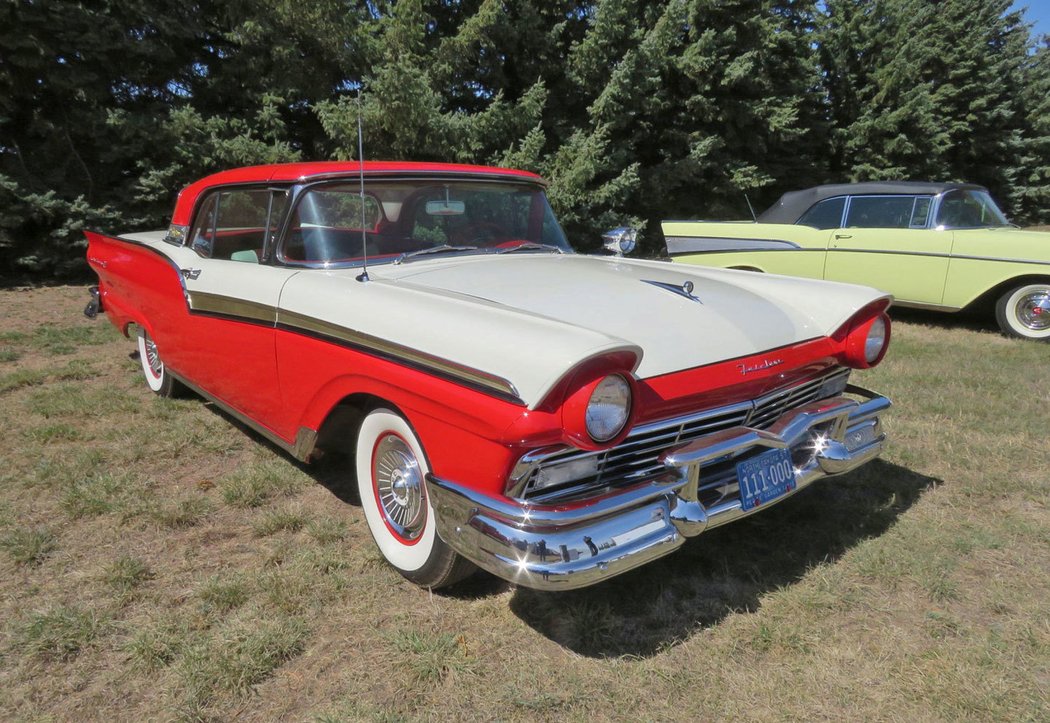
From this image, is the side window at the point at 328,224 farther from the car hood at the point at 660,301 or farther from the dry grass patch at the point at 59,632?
the dry grass patch at the point at 59,632

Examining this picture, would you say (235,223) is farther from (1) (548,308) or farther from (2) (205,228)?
(1) (548,308)

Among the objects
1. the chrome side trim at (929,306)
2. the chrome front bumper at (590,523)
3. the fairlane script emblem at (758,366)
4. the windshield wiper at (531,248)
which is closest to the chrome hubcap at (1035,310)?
the chrome side trim at (929,306)

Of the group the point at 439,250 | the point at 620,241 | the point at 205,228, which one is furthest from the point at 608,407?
the point at 205,228

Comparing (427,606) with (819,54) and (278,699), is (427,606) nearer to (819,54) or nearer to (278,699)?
(278,699)

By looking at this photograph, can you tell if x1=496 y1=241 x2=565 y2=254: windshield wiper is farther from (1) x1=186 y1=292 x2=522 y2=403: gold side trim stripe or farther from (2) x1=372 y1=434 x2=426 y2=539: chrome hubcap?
(2) x1=372 y1=434 x2=426 y2=539: chrome hubcap

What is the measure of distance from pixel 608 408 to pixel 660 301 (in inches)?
31.6

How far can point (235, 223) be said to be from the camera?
3.64 m

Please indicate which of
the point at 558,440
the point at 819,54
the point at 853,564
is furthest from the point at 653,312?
the point at 819,54

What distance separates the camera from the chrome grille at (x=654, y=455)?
2.04m

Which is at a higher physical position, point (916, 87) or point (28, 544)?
point (916, 87)

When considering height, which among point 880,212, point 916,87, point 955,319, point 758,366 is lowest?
point 955,319

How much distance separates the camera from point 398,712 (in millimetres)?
1931

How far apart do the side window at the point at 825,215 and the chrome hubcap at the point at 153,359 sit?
6.32m

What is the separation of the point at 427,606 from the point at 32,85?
9526 millimetres
